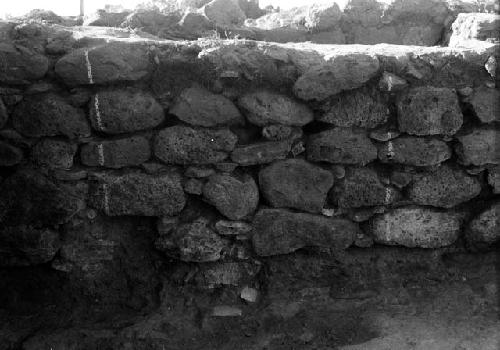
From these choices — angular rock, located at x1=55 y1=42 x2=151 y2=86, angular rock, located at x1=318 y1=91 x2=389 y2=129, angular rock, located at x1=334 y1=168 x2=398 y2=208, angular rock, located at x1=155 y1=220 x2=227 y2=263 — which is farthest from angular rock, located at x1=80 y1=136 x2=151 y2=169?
angular rock, located at x1=334 y1=168 x2=398 y2=208

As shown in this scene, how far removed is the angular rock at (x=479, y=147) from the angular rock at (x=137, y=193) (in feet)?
5.57

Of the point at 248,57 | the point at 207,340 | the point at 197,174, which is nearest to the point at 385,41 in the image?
the point at 248,57

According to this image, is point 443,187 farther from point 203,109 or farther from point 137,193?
point 137,193

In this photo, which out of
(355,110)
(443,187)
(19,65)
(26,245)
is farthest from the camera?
(443,187)

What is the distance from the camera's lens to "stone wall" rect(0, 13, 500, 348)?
3238mm

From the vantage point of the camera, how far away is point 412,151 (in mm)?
3439

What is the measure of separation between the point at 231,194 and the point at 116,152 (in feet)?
2.27

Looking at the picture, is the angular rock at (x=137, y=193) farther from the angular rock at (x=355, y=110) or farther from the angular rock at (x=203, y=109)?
the angular rock at (x=355, y=110)

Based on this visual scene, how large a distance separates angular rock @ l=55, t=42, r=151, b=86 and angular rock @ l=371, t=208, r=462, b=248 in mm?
1701

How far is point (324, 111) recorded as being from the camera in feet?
11.1

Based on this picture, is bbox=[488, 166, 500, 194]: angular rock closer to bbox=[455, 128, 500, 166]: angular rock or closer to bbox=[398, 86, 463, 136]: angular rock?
bbox=[455, 128, 500, 166]: angular rock

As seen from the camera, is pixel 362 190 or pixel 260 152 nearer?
pixel 260 152

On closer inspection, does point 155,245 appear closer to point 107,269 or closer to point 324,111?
point 107,269

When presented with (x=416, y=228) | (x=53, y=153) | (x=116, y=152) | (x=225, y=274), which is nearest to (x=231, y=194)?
(x=225, y=274)
